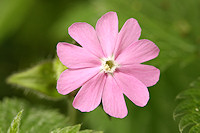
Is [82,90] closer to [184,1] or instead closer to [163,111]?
[163,111]

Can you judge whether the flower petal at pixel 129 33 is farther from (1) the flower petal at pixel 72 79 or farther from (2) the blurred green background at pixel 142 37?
(2) the blurred green background at pixel 142 37

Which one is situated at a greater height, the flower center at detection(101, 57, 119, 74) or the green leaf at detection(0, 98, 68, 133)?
the flower center at detection(101, 57, 119, 74)

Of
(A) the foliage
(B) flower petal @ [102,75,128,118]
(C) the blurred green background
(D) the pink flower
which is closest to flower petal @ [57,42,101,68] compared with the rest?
(D) the pink flower

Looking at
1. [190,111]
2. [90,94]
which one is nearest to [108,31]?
[90,94]

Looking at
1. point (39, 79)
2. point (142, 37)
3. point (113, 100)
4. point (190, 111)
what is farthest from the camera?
point (142, 37)

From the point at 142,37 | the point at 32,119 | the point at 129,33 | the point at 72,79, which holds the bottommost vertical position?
the point at 32,119

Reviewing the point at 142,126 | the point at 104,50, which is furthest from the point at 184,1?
the point at 104,50

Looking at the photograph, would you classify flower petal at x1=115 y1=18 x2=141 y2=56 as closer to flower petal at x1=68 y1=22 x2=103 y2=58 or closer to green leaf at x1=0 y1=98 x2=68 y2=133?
A: flower petal at x1=68 y1=22 x2=103 y2=58

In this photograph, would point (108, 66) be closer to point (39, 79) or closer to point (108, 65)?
point (108, 65)
